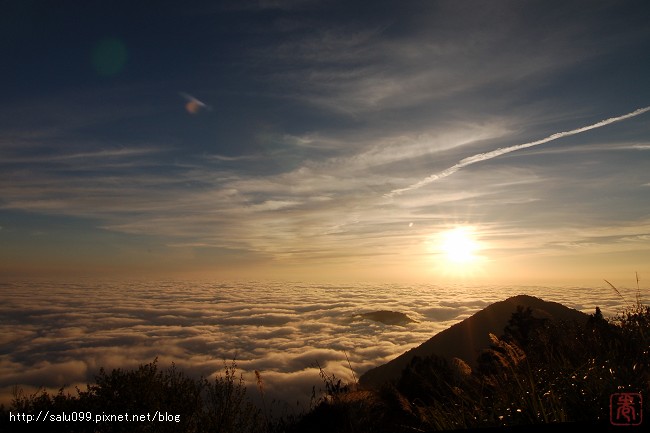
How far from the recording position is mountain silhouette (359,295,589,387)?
280 ft

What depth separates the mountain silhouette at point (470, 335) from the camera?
8526 cm

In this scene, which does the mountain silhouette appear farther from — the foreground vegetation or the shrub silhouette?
the shrub silhouette

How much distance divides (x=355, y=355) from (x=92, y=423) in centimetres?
Result: 12733

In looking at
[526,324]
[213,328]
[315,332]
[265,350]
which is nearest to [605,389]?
[526,324]

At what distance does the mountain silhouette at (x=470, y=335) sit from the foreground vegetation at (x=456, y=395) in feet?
194

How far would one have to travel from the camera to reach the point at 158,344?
15725 centimetres

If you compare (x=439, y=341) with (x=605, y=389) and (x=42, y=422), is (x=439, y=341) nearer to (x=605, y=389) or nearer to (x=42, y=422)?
(x=42, y=422)

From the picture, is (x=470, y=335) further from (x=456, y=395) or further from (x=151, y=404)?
(x=456, y=395)

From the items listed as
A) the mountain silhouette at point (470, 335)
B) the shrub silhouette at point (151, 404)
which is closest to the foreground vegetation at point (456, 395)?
the shrub silhouette at point (151, 404)

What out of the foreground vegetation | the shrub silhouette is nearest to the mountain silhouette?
the foreground vegetation

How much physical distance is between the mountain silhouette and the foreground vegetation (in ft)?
194

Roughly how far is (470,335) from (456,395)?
94994 mm

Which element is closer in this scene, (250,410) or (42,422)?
(250,410)

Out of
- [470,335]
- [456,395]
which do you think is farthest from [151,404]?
[470,335]
